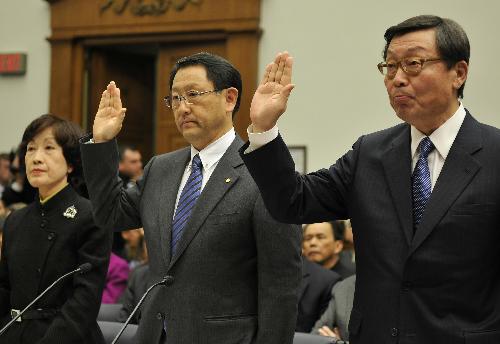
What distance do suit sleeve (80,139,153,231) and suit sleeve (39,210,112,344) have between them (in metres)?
0.25

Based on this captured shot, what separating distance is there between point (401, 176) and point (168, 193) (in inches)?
32.2

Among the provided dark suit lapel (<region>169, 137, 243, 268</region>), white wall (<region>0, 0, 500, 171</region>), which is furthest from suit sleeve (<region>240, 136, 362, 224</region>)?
white wall (<region>0, 0, 500, 171</region>)

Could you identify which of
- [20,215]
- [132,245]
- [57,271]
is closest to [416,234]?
[57,271]

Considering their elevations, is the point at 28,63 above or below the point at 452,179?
above

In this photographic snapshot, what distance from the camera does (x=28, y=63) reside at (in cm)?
829

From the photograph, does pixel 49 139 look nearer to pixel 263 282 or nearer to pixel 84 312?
pixel 84 312

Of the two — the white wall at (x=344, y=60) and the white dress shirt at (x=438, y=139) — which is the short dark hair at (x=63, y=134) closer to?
the white dress shirt at (x=438, y=139)

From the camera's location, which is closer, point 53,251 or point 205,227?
point 205,227

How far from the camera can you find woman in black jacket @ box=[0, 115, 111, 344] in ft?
9.46

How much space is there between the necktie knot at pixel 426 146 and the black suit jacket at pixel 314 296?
8.82 ft

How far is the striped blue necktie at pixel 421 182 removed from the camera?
6.77ft

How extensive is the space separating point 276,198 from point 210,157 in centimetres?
61

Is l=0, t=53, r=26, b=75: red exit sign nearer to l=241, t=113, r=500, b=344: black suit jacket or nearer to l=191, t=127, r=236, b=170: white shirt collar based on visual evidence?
l=191, t=127, r=236, b=170: white shirt collar

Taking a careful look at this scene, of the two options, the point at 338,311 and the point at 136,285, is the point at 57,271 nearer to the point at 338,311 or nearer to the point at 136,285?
the point at 338,311
